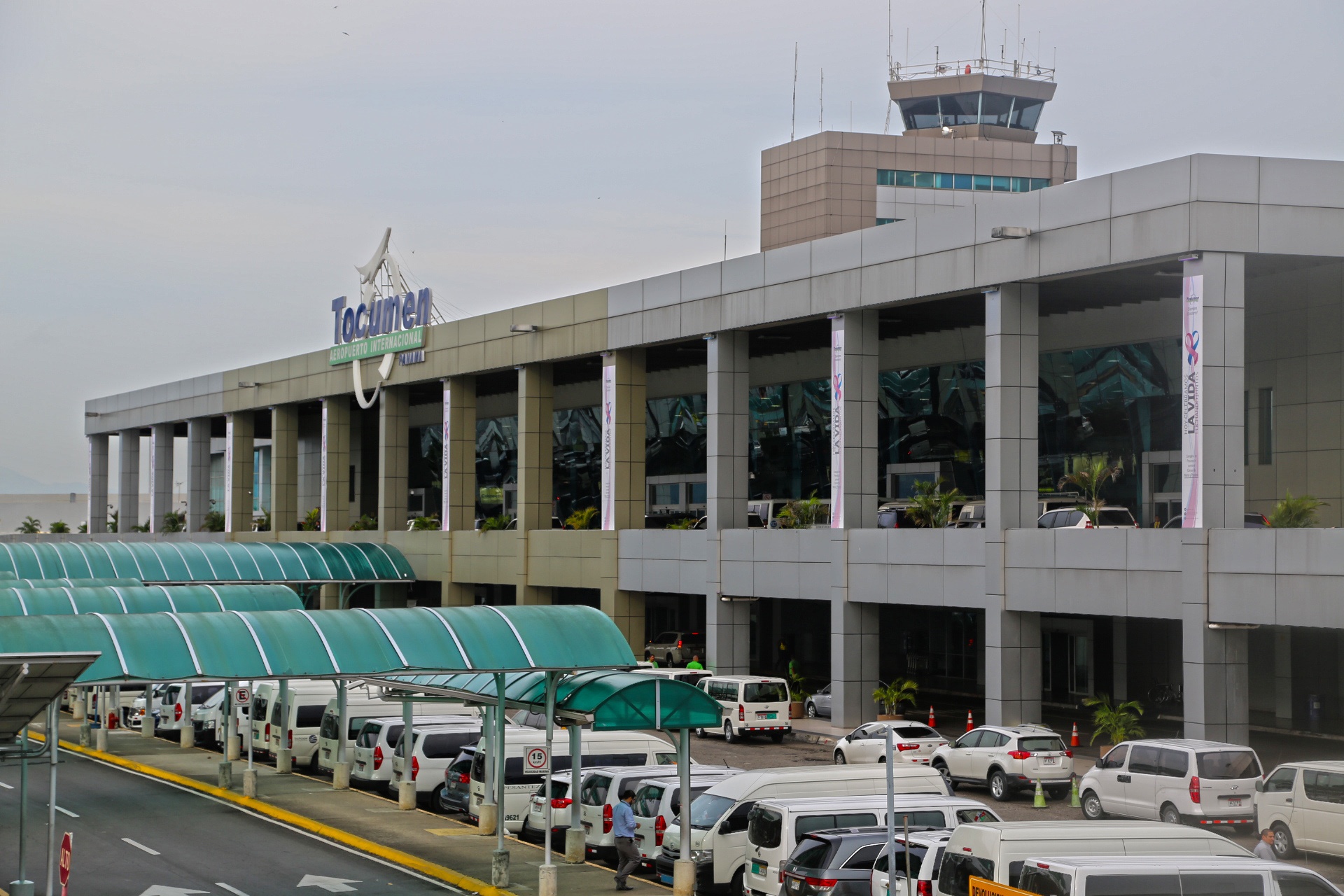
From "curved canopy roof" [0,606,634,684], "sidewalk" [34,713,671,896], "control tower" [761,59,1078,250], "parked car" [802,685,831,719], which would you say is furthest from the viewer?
"control tower" [761,59,1078,250]

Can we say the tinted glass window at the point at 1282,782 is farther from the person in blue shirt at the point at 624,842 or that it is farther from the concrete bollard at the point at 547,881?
the concrete bollard at the point at 547,881

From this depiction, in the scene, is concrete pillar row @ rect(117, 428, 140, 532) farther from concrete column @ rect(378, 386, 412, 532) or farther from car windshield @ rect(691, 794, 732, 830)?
car windshield @ rect(691, 794, 732, 830)

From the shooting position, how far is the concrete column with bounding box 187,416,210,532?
316ft

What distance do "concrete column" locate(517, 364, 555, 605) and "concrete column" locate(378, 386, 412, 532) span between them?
41.0 ft

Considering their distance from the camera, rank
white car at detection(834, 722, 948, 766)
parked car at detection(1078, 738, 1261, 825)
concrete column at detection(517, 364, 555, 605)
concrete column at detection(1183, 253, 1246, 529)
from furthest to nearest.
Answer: concrete column at detection(517, 364, 555, 605) → white car at detection(834, 722, 948, 766) → concrete column at detection(1183, 253, 1246, 529) → parked car at detection(1078, 738, 1261, 825)

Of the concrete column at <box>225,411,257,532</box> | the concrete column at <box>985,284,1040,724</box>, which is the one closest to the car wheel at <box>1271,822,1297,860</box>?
the concrete column at <box>985,284,1040,724</box>

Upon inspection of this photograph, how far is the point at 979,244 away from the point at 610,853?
21.5 m

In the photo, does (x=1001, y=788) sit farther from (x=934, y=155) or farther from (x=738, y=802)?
(x=934, y=155)

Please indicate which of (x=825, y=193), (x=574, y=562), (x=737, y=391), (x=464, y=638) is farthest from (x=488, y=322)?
(x=825, y=193)

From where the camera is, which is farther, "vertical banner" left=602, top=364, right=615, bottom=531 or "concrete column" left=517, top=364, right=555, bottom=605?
"concrete column" left=517, top=364, right=555, bottom=605

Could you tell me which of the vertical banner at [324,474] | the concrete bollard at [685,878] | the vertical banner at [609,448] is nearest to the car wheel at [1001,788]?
the concrete bollard at [685,878]

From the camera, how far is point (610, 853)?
92.6 feet

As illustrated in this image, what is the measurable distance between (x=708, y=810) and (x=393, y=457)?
5045cm

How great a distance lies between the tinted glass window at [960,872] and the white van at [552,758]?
1272 cm
